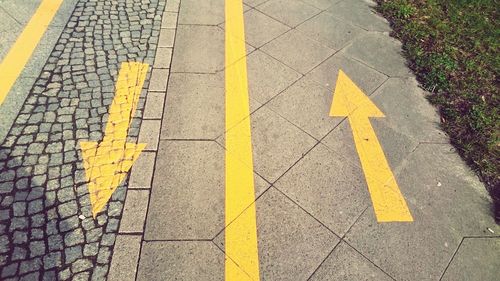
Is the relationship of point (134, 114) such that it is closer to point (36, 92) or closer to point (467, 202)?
point (36, 92)

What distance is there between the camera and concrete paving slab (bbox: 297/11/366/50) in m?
5.32

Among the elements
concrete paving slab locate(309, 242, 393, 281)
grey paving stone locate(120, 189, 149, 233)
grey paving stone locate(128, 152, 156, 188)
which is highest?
grey paving stone locate(128, 152, 156, 188)

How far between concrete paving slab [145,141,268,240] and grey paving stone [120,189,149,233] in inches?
2.3

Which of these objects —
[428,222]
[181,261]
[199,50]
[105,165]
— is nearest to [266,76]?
[199,50]

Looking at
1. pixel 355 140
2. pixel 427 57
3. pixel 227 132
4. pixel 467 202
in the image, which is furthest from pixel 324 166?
pixel 427 57

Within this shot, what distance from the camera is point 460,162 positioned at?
387cm

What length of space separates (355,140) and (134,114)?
99.1 inches

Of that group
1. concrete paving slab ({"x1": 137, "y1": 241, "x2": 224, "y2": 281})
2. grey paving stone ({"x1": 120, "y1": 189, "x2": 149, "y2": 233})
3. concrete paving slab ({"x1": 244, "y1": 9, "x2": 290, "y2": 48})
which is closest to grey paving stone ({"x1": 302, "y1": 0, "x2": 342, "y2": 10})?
concrete paving slab ({"x1": 244, "y1": 9, "x2": 290, "y2": 48})

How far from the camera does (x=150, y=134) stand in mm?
3766

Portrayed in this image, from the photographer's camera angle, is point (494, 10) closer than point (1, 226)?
No

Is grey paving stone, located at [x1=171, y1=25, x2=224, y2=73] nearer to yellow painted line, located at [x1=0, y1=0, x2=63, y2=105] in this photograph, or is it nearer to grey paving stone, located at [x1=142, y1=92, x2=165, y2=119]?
grey paving stone, located at [x1=142, y1=92, x2=165, y2=119]

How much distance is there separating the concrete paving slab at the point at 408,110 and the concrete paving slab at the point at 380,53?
0.23 metres

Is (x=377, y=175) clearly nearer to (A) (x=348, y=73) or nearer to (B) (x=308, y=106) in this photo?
(B) (x=308, y=106)

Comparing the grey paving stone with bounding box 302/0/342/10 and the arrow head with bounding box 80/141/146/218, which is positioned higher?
the grey paving stone with bounding box 302/0/342/10
